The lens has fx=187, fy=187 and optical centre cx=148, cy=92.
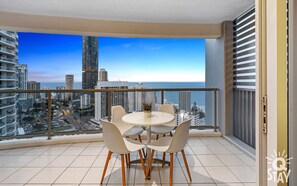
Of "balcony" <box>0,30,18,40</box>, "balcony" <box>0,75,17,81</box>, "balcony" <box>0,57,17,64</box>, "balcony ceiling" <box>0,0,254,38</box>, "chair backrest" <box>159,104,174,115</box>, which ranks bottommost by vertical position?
"chair backrest" <box>159,104,174,115</box>

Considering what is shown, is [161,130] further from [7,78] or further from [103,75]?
[7,78]

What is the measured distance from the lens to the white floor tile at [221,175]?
8.47 feet

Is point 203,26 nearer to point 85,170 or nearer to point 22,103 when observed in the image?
point 85,170

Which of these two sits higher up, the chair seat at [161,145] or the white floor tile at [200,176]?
the chair seat at [161,145]

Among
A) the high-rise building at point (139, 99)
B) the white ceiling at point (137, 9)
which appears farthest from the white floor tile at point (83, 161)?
the white ceiling at point (137, 9)

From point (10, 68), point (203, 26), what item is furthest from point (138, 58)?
point (10, 68)

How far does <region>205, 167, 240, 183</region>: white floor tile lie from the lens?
102 inches

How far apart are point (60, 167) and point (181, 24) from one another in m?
3.91

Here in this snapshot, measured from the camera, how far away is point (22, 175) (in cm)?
277

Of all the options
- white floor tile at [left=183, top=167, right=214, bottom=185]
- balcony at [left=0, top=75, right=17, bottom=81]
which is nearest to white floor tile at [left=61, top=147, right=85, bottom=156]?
balcony at [left=0, top=75, right=17, bottom=81]

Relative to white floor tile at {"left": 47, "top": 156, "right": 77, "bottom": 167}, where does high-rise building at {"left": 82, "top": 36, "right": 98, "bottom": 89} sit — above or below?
above

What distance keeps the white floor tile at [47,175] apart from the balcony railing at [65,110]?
4.67 ft

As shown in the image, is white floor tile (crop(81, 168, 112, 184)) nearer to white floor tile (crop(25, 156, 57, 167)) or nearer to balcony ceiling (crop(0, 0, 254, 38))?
white floor tile (crop(25, 156, 57, 167))

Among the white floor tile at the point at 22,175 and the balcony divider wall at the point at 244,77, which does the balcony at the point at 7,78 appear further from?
the balcony divider wall at the point at 244,77
